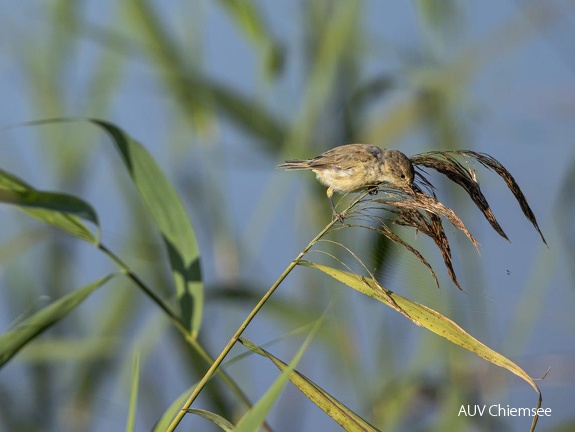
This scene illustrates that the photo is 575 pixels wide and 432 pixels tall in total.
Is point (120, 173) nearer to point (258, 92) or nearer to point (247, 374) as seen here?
point (258, 92)

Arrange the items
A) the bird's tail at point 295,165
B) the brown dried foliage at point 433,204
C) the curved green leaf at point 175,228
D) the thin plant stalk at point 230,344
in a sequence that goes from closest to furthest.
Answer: the thin plant stalk at point 230,344
the brown dried foliage at point 433,204
the curved green leaf at point 175,228
the bird's tail at point 295,165

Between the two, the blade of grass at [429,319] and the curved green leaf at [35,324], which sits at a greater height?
the blade of grass at [429,319]

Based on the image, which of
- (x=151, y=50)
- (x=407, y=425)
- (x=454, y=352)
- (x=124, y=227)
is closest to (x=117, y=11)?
(x=151, y=50)

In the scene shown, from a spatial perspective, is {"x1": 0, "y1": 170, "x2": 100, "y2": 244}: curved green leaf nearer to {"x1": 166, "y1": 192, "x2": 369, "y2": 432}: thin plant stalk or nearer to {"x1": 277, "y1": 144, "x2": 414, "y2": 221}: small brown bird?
{"x1": 166, "y1": 192, "x2": 369, "y2": 432}: thin plant stalk

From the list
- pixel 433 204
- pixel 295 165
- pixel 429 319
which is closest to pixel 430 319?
pixel 429 319

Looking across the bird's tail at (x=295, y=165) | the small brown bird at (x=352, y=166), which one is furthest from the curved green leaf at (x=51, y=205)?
the bird's tail at (x=295, y=165)

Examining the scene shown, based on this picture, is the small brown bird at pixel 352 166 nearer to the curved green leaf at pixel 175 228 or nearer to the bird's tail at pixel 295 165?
the bird's tail at pixel 295 165

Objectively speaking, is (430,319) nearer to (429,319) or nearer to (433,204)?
(429,319)

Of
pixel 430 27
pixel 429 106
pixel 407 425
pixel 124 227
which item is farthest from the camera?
pixel 407 425
